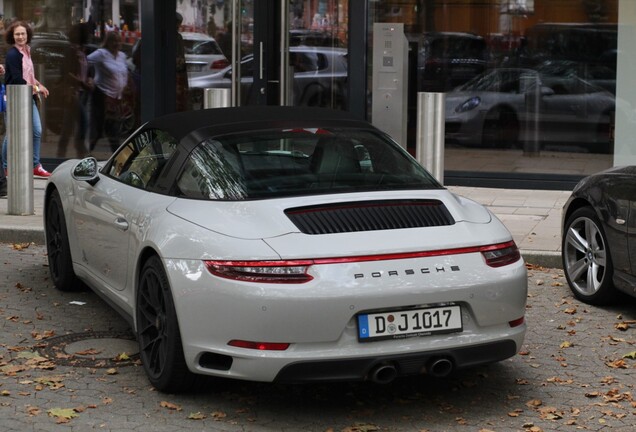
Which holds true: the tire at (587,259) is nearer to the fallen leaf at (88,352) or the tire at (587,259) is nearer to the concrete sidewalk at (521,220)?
the concrete sidewalk at (521,220)

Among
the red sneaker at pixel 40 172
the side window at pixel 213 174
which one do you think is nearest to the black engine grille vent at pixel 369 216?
the side window at pixel 213 174

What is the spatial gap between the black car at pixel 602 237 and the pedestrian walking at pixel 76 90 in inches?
351

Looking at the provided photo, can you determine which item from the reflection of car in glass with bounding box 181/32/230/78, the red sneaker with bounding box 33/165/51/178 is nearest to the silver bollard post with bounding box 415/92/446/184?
the reflection of car in glass with bounding box 181/32/230/78

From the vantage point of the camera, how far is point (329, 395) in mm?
6238

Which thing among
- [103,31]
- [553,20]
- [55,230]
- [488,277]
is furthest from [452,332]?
[103,31]

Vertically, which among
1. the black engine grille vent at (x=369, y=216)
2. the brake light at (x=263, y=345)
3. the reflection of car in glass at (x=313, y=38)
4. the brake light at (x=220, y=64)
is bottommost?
the brake light at (x=263, y=345)

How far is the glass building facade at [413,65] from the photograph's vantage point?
46.1 feet

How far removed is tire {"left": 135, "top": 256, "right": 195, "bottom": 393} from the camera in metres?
5.90

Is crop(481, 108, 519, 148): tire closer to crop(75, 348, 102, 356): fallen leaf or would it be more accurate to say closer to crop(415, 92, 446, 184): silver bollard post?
crop(415, 92, 446, 184): silver bollard post

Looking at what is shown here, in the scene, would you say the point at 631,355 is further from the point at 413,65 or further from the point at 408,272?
the point at 413,65

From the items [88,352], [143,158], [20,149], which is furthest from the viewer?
[20,149]

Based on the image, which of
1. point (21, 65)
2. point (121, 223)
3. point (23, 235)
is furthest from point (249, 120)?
point (21, 65)

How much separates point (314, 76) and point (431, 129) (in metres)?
4.35

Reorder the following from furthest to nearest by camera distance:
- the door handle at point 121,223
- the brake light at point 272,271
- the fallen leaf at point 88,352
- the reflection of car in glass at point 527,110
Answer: the reflection of car in glass at point 527,110, the fallen leaf at point 88,352, the door handle at point 121,223, the brake light at point 272,271
